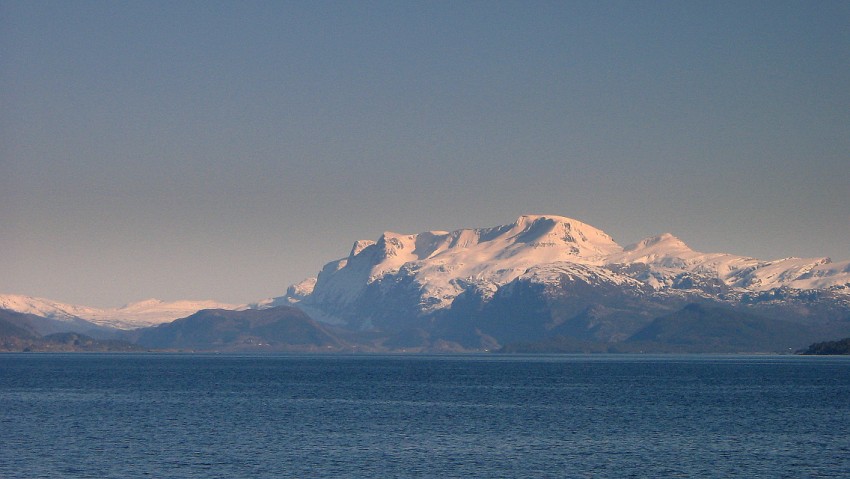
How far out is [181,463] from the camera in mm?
95375

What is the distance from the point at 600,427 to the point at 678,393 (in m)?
70.2

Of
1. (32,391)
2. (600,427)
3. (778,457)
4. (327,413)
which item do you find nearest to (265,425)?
(327,413)

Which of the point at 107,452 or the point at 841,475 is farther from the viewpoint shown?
the point at 107,452

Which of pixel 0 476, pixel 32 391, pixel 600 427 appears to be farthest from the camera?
pixel 32 391

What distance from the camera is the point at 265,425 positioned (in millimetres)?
127750

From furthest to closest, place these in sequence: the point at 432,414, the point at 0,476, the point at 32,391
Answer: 1. the point at 32,391
2. the point at 432,414
3. the point at 0,476

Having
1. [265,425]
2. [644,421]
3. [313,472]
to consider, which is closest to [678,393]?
[644,421]

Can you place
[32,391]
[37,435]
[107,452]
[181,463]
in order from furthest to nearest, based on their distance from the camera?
[32,391] → [37,435] → [107,452] → [181,463]

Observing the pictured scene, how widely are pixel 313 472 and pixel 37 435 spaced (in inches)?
1459

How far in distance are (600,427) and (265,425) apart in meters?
35.7

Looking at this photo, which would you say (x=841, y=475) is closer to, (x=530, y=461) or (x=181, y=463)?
(x=530, y=461)

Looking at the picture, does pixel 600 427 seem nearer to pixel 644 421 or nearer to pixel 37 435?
pixel 644 421

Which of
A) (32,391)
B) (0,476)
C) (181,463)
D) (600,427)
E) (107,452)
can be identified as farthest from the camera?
(32,391)

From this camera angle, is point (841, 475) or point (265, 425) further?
point (265, 425)
